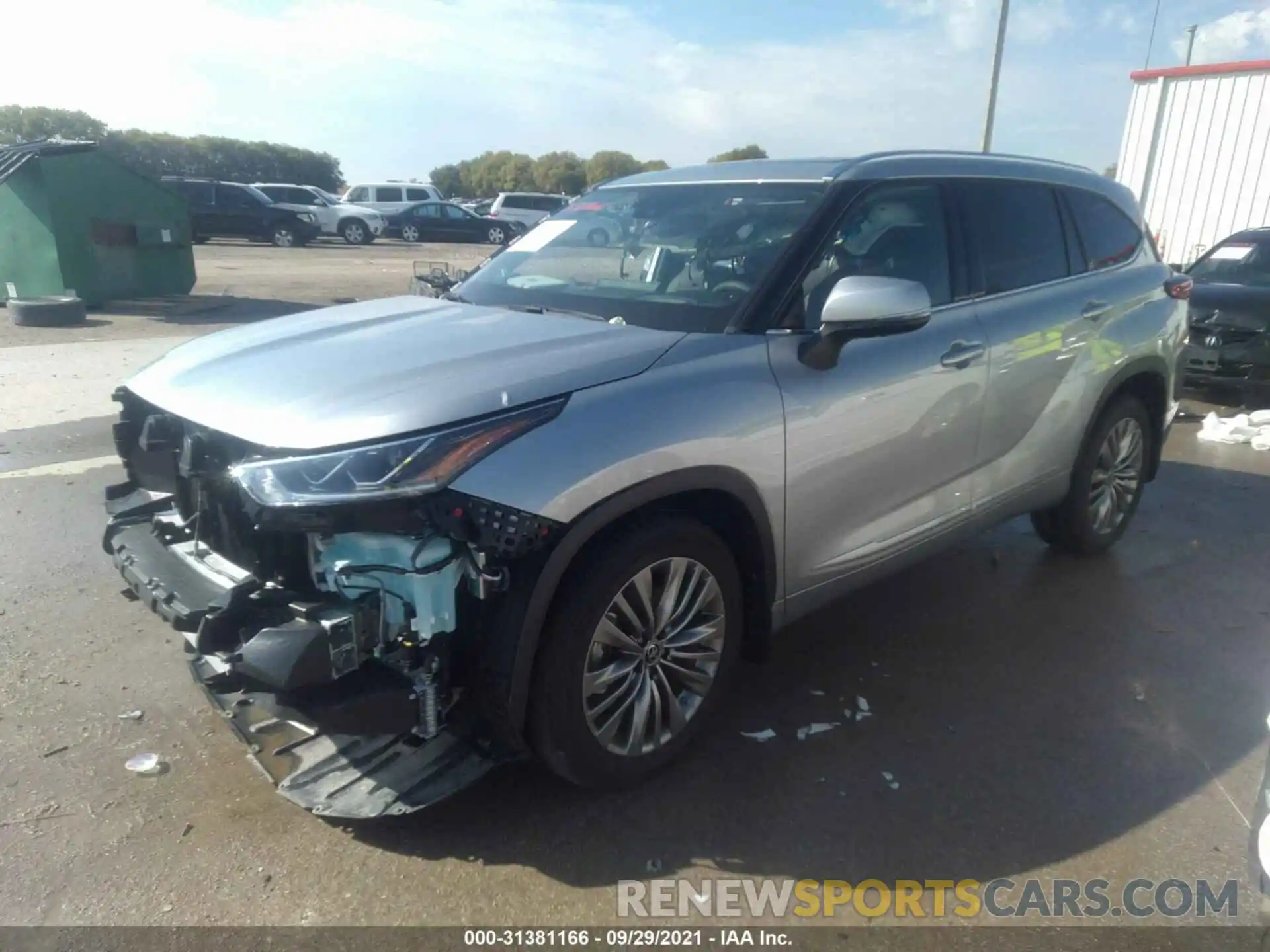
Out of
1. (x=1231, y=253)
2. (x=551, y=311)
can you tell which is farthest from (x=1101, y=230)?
(x=1231, y=253)

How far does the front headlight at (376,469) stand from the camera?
2.36m

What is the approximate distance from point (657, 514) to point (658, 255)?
1241 millimetres

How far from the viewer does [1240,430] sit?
7719 millimetres

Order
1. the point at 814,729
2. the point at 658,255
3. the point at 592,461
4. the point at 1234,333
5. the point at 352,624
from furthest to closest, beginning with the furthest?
1. the point at 1234,333
2. the point at 658,255
3. the point at 814,729
4. the point at 592,461
5. the point at 352,624

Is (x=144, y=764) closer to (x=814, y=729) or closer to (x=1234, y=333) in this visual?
(x=814, y=729)

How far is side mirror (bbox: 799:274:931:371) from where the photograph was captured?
299 cm

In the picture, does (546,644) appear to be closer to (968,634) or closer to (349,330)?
(349,330)

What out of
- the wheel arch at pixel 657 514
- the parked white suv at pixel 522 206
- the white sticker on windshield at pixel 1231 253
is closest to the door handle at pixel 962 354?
the wheel arch at pixel 657 514

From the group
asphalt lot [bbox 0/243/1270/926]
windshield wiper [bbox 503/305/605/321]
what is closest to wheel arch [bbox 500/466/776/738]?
asphalt lot [bbox 0/243/1270/926]

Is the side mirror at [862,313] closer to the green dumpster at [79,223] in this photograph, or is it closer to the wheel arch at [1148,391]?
the wheel arch at [1148,391]

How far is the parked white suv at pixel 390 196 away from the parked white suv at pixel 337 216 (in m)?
2.47

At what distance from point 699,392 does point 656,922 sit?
1.46 metres

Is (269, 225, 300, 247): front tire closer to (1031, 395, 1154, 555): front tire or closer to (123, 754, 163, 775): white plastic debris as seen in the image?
(1031, 395, 1154, 555): front tire

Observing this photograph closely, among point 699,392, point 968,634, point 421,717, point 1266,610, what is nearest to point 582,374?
point 699,392
